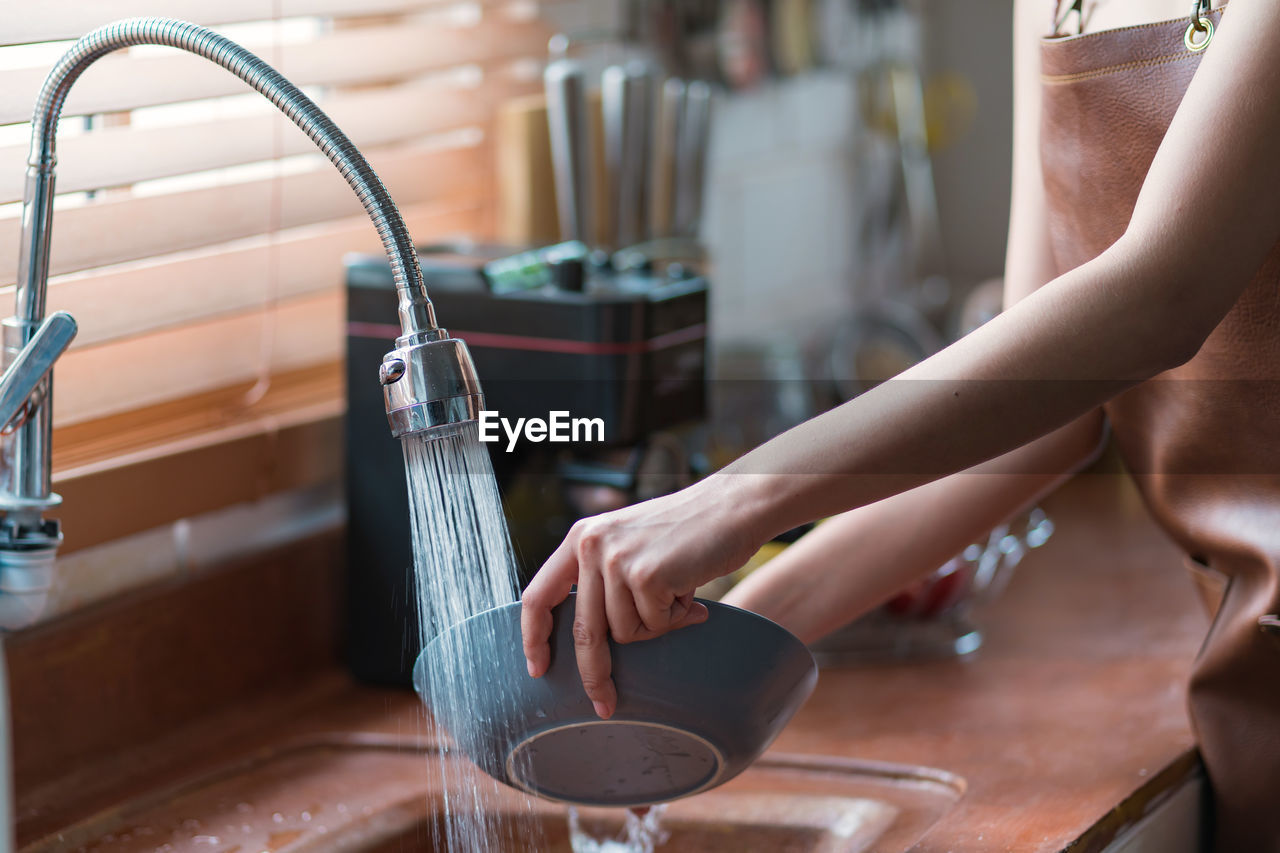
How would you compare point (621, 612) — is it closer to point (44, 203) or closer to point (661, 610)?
point (661, 610)

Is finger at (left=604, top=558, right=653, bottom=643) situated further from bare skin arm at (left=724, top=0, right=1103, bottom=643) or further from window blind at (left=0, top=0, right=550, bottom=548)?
window blind at (left=0, top=0, right=550, bottom=548)

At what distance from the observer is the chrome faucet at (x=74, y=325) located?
59 cm

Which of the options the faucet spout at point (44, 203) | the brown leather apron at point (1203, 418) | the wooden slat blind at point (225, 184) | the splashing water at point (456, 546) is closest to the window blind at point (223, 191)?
the wooden slat blind at point (225, 184)

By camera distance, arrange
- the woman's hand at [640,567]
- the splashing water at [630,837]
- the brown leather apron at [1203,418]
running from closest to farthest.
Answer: the woman's hand at [640,567]
the brown leather apron at [1203,418]
the splashing water at [630,837]

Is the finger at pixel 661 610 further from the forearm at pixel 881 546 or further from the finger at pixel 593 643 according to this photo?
the forearm at pixel 881 546

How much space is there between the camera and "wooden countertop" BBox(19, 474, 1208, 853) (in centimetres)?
84

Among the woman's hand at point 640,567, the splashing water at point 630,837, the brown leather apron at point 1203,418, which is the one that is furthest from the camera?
the splashing water at point 630,837

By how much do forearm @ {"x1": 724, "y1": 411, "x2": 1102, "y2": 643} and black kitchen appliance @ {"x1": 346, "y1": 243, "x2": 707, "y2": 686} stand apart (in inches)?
8.3

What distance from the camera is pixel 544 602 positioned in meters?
0.60

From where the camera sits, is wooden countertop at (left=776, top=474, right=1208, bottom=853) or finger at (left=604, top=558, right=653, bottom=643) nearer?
→ finger at (left=604, top=558, right=653, bottom=643)

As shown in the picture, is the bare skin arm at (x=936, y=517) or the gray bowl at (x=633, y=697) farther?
the bare skin arm at (x=936, y=517)

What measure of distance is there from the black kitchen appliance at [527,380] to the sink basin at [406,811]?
0.12m

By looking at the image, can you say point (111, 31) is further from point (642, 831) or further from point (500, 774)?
point (642, 831)

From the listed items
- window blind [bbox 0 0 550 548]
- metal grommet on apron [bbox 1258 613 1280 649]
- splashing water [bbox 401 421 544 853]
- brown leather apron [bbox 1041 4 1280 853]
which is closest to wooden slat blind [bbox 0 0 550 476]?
window blind [bbox 0 0 550 548]
